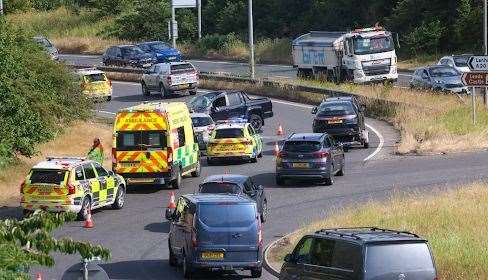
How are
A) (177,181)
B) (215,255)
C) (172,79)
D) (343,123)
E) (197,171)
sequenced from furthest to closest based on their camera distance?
(172,79)
(343,123)
(197,171)
(177,181)
(215,255)

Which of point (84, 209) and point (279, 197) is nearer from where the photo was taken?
point (84, 209)

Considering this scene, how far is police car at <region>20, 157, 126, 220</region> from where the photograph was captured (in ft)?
104

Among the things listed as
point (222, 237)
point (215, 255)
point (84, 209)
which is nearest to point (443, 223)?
point (222, 237)

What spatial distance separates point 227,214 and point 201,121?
71.5 ft

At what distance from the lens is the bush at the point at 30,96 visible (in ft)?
126

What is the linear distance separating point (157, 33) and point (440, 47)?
26917mm

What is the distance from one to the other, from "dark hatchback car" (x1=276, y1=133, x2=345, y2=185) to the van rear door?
41.1ft

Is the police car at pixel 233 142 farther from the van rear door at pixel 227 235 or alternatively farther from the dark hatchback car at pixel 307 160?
the van rear door at pixel 227 235

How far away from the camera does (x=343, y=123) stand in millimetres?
43062

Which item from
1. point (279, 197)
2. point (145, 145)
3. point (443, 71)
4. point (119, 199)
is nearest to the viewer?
point (119, 199)

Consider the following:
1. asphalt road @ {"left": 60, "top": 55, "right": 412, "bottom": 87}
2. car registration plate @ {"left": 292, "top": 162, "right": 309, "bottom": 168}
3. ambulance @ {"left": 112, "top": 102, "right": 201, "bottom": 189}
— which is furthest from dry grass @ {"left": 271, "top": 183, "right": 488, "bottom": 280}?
asphalt road @ {"left": 60, "top": 55, "right": 412, "bottom": 87}

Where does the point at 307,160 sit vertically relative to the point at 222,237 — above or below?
below

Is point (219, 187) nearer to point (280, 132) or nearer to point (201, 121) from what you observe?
point (201, 121)

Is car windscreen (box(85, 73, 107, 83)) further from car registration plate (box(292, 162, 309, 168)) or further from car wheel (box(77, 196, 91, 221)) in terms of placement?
car wheel (box(77, 196, 91, 221))
